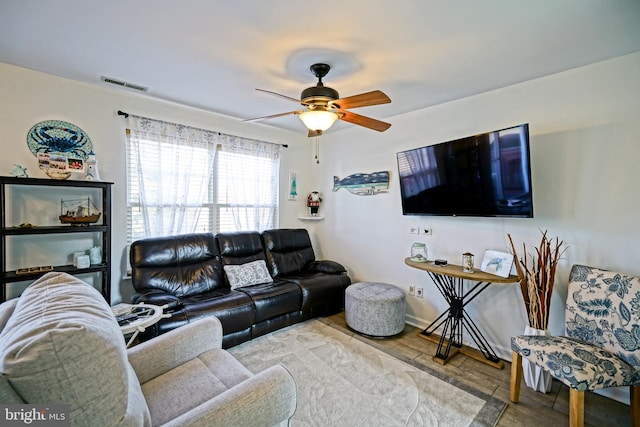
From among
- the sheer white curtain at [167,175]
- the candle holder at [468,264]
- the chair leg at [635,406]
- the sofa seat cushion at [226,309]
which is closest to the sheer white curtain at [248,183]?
the sheer white curtain at [167,175]

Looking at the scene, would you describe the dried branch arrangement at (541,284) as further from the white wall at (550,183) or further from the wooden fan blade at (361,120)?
the wooden fan blade at (361,120)

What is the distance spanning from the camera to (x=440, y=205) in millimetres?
2834

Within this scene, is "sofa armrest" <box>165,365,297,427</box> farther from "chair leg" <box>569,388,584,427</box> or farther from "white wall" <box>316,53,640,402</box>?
"white wall" <box>316,53,640,402</box>

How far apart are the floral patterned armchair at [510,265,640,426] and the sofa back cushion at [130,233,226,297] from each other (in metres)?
2.90

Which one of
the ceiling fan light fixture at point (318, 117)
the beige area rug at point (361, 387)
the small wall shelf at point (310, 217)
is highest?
the ceiling fan light fixture at point (318, 117)

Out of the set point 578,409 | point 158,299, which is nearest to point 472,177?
point 578,409

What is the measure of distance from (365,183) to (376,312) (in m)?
1.72

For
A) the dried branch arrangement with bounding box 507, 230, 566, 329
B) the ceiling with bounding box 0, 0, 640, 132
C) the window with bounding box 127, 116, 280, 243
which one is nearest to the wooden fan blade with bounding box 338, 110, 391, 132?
the ceiling with bounding box 0, 0, 640, 132

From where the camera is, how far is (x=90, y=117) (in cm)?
278

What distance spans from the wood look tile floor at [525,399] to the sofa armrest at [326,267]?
1.22 metres

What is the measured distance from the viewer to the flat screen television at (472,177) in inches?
87.7

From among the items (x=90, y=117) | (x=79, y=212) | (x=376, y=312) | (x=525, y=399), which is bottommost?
(x=525, y=399)

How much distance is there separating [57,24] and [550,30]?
3193 mm

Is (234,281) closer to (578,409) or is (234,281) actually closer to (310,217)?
(310,217)
